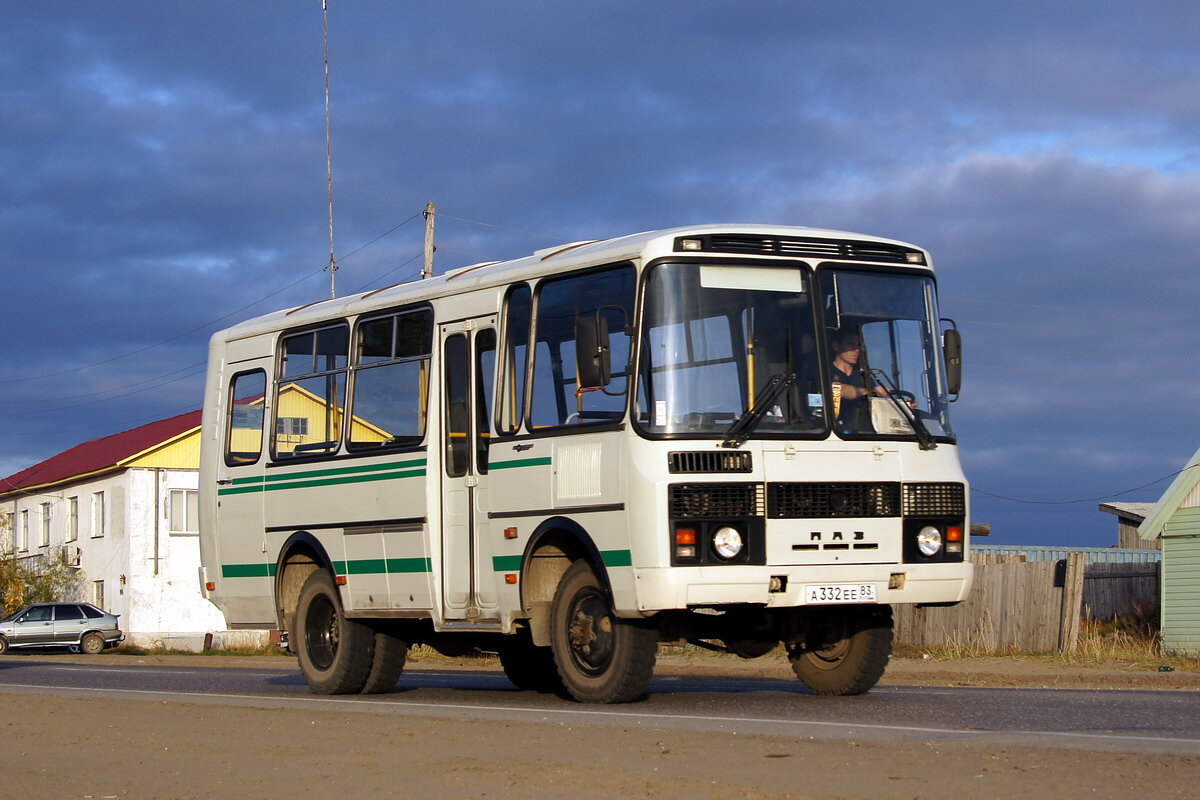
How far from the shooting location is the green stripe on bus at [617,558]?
37.8 feet

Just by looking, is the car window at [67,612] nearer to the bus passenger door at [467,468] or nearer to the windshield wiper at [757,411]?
the bus passenger door at [467,468]

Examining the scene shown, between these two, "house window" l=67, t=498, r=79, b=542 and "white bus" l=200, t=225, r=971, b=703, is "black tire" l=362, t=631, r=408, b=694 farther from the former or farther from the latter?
"house window" l=67, t=498, r=79, b=542

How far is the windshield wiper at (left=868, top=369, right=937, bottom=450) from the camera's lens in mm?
12250

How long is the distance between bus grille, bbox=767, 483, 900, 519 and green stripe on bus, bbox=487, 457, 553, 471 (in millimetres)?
1767

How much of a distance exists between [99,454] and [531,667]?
50.0 meters

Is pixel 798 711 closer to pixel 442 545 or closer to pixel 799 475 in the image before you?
pixel 799 475

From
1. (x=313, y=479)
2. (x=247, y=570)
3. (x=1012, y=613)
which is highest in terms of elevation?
(x=313, y=479)

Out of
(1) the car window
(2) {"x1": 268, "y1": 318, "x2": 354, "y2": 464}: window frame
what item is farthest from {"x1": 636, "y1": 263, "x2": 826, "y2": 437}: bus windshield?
(1) the car window

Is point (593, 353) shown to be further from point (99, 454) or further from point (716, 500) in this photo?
point (99, 454)

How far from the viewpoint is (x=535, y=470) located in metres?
12.6

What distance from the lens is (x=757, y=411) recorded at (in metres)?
11.7

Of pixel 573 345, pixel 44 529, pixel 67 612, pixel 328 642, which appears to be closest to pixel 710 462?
pixel 573 345

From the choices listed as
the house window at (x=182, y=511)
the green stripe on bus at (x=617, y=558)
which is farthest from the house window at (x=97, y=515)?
the green stripe on bus at (x=617, y=558)

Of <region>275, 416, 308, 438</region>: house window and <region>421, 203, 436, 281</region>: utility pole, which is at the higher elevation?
<region>421, 203, 436, 281</region>: utility pole
